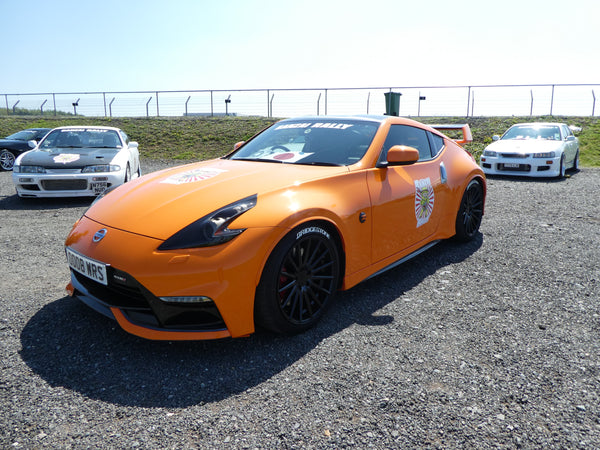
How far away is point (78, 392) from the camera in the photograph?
236 cm

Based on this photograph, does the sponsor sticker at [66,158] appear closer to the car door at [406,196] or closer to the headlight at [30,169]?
the headlight at [30,169]

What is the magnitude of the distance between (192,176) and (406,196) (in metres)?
1.73

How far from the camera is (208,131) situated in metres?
21.1

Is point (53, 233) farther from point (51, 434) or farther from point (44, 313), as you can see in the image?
point (51, 434)

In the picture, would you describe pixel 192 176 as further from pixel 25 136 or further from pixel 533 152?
A: pixel 25 136

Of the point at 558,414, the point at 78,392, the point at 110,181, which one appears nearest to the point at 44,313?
the point at 78,392

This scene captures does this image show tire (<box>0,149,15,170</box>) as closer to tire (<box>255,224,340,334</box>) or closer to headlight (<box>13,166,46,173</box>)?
headlight (<box>13,166,46,173</box>)

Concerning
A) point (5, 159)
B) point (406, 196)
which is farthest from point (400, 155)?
point (5, 159)

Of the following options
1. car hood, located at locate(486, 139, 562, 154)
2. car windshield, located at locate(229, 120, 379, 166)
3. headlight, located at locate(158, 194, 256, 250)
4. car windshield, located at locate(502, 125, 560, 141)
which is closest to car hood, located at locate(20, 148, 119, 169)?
car windshield, located at locate(229, 120, 379, 166)

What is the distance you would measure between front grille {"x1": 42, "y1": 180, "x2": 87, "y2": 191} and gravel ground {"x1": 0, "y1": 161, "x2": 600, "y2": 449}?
3.80m

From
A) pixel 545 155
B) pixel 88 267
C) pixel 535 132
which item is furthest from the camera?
pixel 535 132

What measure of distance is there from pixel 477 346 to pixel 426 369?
1.60 feet

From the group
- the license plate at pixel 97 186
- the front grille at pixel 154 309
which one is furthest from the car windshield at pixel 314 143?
the license plate at pixel 97 186

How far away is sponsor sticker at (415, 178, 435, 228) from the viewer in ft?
13.0
